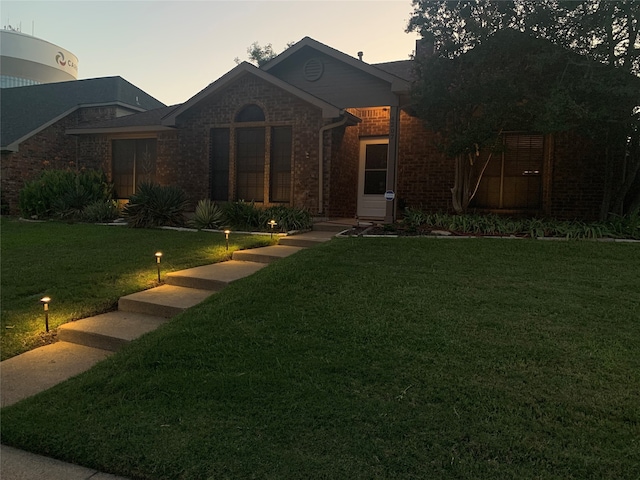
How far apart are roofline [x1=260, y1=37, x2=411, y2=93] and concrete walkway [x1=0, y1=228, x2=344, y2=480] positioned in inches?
239

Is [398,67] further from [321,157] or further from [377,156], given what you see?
[321,157]

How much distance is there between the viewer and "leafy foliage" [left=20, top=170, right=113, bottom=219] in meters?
12.7

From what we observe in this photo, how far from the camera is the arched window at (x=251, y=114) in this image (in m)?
12.0

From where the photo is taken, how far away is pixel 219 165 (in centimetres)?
1277

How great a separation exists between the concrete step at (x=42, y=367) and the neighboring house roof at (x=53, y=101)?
14487 mm

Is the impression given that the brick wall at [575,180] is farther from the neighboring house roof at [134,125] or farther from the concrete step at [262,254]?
the neighboring house roof at [134,125]

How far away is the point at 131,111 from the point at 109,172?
5.26 metres

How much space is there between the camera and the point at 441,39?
8.75 m

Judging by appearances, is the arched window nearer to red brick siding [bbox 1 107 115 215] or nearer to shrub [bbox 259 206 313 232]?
shrub [bbox 259 206 313 232]

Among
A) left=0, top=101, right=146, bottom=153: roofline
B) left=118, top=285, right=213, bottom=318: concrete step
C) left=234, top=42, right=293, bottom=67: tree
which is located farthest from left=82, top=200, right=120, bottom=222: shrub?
left=234, top=42, right=293, bottom=67: tree

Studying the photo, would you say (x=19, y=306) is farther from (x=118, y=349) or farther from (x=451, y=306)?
(x=451, y=306)

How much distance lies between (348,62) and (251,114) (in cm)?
307

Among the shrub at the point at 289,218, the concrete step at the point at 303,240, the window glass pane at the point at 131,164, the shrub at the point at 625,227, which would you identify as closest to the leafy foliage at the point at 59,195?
the window glass pane at the point at 131,164

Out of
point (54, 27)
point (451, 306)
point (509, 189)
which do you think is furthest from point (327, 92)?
point (451, 306)
